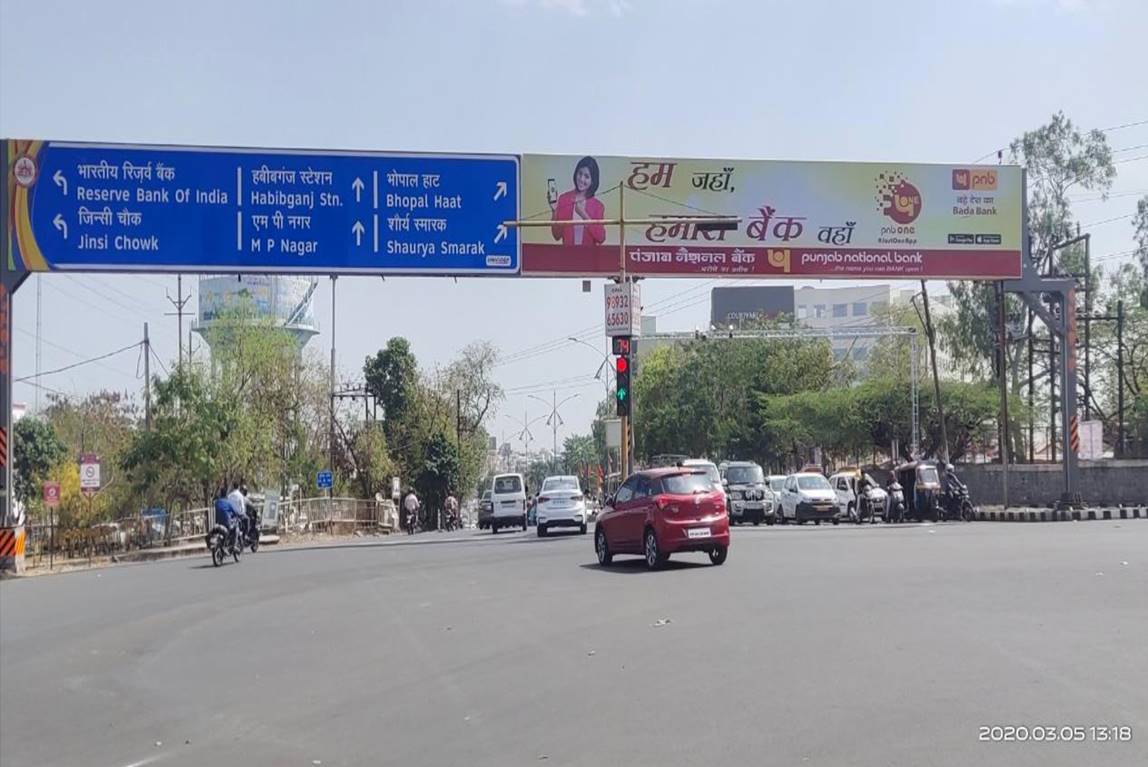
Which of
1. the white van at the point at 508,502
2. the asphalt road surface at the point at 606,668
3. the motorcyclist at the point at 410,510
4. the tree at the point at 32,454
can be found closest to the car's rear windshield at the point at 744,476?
the white van at the point at 508,502

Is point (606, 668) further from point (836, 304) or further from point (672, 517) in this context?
point (836, 304)

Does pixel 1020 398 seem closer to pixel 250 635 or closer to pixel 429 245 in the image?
pixel 429 245

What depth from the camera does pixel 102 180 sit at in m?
28.4

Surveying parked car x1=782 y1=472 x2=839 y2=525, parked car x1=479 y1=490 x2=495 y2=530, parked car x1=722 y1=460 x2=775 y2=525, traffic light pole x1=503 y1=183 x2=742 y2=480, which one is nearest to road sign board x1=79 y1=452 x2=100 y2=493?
traffic light pole x1=503 y1=183 x2=742 y2=480

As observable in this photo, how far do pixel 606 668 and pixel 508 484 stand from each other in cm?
3641

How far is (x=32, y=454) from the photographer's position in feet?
182

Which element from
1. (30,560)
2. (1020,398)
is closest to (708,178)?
(30,560)

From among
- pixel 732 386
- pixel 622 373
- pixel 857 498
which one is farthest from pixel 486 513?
pixel 732 386

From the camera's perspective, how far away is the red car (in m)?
19.9

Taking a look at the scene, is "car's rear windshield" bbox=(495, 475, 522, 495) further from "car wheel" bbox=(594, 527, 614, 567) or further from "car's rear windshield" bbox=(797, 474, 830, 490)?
"car wheel" bbox=(594, 527, 614, 567)

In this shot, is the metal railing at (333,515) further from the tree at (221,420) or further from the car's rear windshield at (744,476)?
the car's rear windshield at (744,476)

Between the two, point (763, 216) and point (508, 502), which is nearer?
point (763, 216)

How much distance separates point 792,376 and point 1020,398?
62.1ft

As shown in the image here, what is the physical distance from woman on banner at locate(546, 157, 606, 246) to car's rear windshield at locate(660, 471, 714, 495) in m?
11.7
